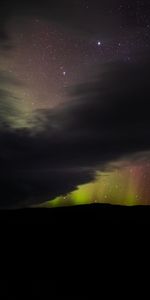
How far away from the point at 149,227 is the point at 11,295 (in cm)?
874

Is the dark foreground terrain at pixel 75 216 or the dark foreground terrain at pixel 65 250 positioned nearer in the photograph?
the dark foreground terrain at pixel 65 250

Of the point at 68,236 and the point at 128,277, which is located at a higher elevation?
the point at 68,236

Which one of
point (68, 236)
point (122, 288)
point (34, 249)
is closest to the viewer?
point (122, 288)

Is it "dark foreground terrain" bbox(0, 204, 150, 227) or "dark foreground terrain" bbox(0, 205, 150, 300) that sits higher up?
"dark foreground terrain" bbox(0, 204, 150, 227)

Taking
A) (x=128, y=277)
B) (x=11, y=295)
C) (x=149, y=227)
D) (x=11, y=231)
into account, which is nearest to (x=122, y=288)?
(x=128, y=277)

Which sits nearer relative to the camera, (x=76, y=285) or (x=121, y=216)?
(x=76, y=285)

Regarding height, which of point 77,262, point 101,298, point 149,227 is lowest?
point 101,298

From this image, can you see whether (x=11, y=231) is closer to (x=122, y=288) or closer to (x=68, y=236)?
(x=68, y=236)

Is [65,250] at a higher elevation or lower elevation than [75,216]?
lower

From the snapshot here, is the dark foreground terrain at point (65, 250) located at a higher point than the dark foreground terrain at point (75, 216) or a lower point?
lower

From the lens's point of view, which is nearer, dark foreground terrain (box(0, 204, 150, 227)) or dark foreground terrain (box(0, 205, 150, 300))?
dark foreground terrain (box(0, 205, 150, 300))

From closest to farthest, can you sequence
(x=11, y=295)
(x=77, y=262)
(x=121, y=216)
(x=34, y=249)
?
(x=11, y=295) → (x=77, y=262) → (x=34, y=249) → (x=121, y=216)

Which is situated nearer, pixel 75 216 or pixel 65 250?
pixel 65 250

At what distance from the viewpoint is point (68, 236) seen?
19.2 meters
